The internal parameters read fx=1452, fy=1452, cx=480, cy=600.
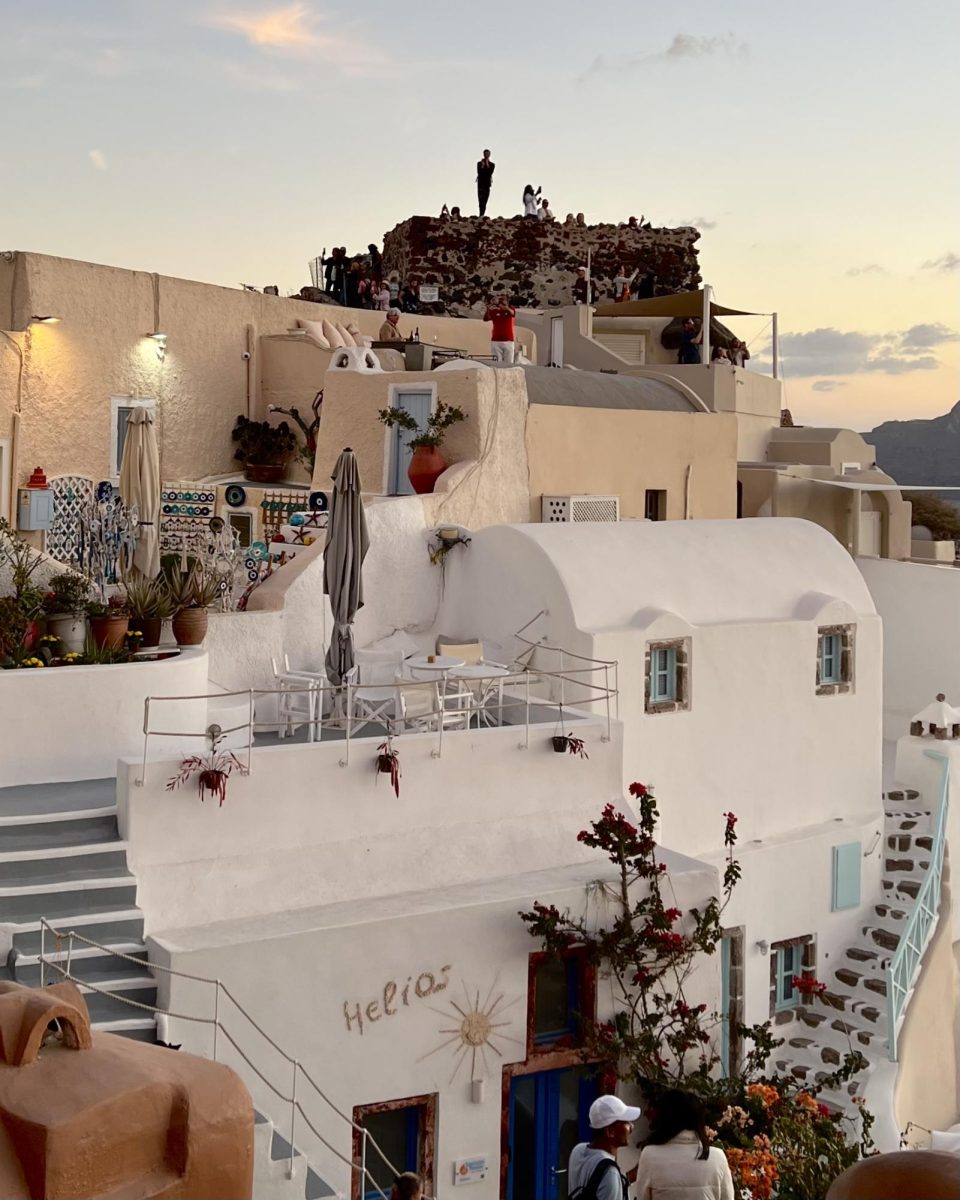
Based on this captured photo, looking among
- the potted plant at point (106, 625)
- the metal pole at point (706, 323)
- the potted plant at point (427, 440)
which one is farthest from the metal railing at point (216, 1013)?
the metal pole at point (706, 323)

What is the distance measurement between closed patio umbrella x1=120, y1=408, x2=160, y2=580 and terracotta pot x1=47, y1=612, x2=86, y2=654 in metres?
1.17

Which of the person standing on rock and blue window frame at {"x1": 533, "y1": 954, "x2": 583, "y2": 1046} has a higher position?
the person standing on rock

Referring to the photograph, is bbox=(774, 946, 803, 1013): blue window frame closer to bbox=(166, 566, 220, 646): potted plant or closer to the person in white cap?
bbox=(166, 566, 220, 646): potted plant

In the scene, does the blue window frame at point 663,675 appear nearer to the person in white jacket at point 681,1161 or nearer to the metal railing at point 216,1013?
the metal railing at point 216,1013

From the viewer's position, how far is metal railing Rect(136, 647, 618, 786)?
13.3 m

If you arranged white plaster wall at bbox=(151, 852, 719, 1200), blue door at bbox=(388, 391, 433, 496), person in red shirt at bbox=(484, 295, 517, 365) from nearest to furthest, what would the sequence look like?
1. white plaster wall at bbox=(151, 852, 719, 1200)
2. blue door at bbox=(388, 391, 433, 496)
3. person in red shirt at bbox=(484, 295, 517, 365)

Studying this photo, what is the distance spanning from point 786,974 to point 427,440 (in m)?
8.22

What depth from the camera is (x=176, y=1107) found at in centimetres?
553

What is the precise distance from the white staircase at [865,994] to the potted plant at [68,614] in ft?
28.1

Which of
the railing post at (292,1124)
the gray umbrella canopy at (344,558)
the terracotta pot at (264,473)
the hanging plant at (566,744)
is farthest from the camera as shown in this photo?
the terracotta pot at (264,473)

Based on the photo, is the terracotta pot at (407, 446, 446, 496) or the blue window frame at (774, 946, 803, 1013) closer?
the blue window frame at (774, 946, 803, 1013)

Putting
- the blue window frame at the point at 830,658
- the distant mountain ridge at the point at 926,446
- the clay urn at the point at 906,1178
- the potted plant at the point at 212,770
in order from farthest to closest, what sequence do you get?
the distant mountain ridge at the point at 926,446
the blue window frame at the point at 830,658
the potted plant at the point at 212,770
the clay urn at the point at 906,1178

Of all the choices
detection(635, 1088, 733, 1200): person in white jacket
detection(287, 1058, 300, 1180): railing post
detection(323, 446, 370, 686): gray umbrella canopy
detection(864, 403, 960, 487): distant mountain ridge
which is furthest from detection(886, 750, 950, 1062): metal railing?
detection(864, 403, 960, 487): distant mountain ridge

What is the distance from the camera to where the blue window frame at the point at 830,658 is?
18469 mm
